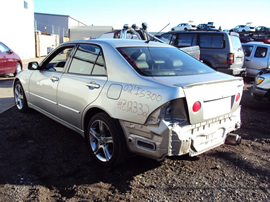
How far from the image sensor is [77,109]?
12.1 feet

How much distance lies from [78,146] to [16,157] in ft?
2.93

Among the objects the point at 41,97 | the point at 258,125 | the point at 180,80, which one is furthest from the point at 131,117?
the point at 258,125

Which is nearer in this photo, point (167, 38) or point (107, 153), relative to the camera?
point (107, 153)

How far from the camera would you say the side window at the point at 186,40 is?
1026cm

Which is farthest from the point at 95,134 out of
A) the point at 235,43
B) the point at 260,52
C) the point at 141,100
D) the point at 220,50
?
the point at 260,52

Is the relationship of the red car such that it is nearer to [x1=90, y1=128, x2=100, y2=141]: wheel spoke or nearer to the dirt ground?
the dirt ground

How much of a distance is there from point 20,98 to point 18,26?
1460 centimetres

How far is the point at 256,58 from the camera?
1112 cm

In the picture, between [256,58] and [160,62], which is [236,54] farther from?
[160,62]

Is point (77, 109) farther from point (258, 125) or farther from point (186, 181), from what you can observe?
point (258, 125)

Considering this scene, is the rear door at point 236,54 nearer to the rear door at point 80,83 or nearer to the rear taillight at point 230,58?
the rear taillight at point 230,58

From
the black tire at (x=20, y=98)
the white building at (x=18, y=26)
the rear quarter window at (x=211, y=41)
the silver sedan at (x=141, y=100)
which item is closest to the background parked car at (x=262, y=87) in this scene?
the silver sedan at (x=141, y=100)

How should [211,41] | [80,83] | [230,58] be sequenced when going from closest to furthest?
1. [80,83]
2. [230,58]
3. [211,41]

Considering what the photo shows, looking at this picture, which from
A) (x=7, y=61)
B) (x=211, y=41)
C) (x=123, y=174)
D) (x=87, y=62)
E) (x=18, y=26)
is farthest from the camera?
(x=18, y=26)
